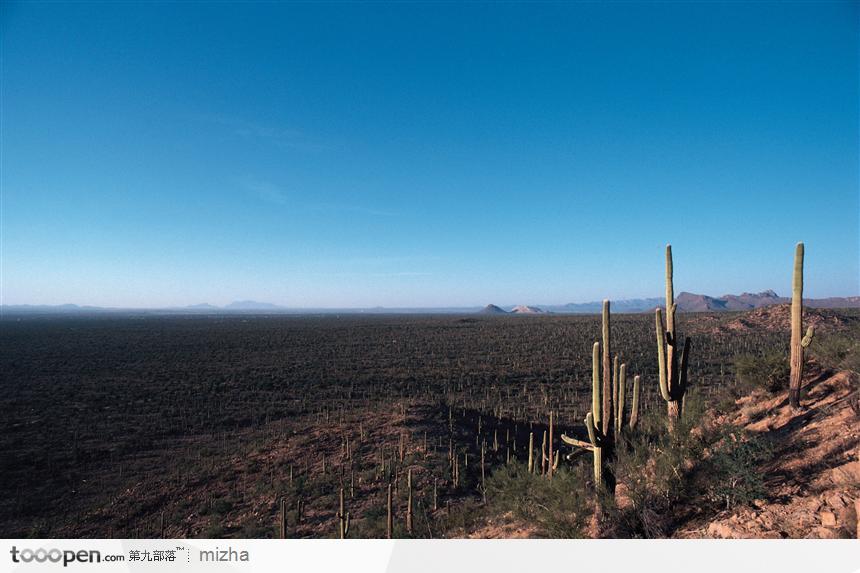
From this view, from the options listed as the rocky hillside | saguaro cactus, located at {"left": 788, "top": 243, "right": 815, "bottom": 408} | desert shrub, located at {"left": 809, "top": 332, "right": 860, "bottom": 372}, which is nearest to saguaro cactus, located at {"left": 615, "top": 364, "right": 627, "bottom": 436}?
the rocky hillside

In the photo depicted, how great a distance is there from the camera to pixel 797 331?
731 cm

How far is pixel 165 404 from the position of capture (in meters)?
22.1

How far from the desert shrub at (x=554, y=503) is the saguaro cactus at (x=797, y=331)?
420 cm

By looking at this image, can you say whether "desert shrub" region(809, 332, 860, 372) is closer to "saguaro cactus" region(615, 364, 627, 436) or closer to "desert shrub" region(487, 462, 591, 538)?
"saguaro cactus" region(615, 364, 627, 436)

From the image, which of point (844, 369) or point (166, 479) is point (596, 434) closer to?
point (844, 369)

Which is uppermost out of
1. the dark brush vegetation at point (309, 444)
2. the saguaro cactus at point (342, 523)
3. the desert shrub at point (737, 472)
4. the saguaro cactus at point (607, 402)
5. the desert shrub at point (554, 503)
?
the saguaro cactus at point (607, 402)

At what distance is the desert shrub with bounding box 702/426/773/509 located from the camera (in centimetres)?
527

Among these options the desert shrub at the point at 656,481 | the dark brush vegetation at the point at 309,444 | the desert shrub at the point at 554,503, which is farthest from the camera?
the dark brush vegetation at the point at 309,444
